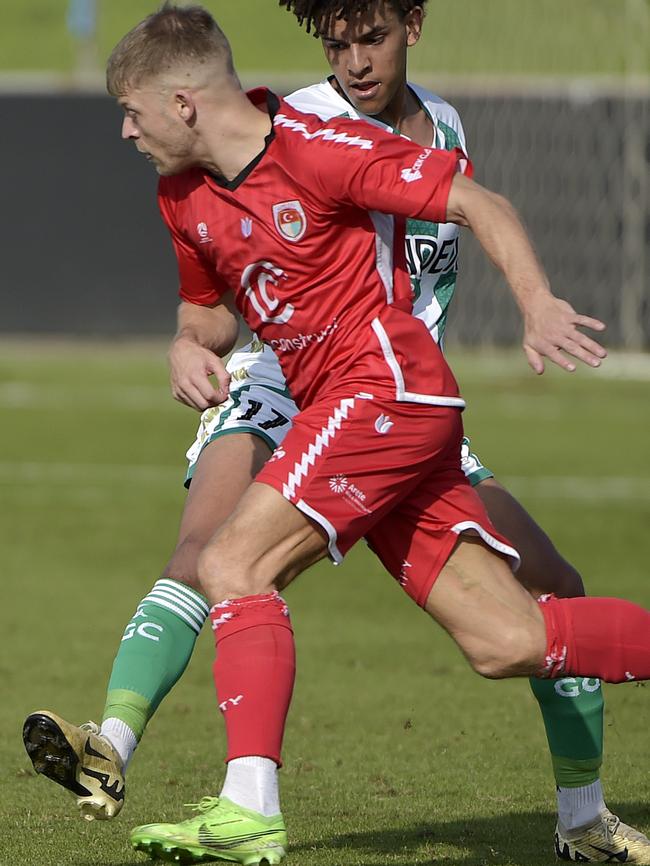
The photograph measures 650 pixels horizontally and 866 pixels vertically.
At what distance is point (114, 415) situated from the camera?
1689 centimetres

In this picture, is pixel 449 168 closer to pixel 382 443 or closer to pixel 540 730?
pixel 382 443

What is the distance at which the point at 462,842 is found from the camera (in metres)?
4.86

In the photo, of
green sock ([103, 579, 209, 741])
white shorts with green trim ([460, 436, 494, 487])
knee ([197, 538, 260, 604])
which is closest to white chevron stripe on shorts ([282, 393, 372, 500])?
knee ([197, 538, 260, 604])

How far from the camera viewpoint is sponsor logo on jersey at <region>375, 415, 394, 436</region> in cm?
415

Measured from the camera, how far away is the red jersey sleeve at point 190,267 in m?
4.56

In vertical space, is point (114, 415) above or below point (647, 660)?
below

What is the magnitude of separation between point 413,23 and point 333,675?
137 inches

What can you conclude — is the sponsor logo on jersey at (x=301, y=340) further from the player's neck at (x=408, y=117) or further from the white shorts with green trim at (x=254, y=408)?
the player's neck at (x=408, y=117)

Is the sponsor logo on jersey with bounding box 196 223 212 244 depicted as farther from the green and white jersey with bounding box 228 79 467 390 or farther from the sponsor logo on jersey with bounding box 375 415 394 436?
the sponsor logo on jersey with bounding box 375 415 394 436

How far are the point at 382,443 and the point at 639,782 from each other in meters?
2.13

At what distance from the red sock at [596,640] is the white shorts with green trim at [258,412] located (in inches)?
27.1

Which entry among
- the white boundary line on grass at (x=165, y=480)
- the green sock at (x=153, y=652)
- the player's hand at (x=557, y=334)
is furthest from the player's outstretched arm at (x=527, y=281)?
the white boundary line on grass at (x=165, y=480)

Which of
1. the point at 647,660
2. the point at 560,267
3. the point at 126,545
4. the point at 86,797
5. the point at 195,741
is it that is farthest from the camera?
the point at 560,267

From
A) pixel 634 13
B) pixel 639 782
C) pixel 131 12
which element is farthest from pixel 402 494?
pixel 131 12
